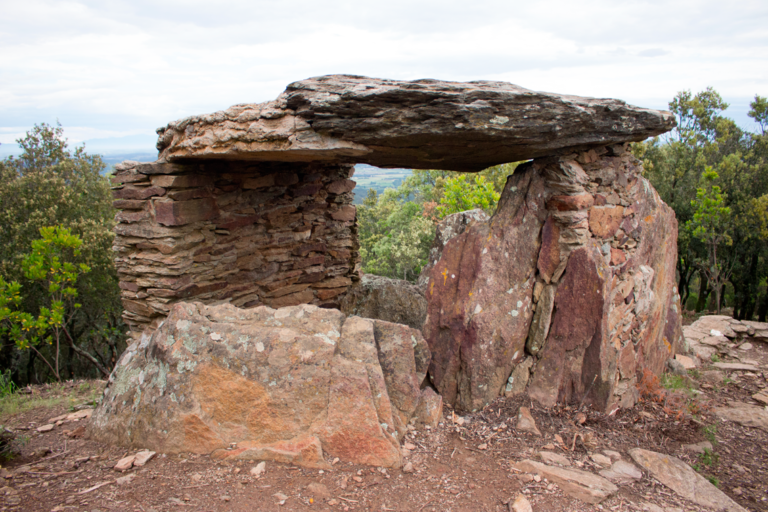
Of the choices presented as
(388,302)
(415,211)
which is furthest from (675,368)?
(415,211)

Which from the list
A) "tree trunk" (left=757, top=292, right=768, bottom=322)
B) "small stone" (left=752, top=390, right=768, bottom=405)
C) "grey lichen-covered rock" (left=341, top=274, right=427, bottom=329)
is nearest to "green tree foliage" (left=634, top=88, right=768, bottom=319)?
"tree trunk" (left=757, top=292, right=768, bottom=322)

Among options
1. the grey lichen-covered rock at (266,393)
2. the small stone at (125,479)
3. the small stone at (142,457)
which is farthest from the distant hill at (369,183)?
the small stone at (125,479)

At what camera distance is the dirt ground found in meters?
3.07

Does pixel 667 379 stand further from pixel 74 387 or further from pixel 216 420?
pixel 74 387

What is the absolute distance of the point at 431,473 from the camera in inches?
136

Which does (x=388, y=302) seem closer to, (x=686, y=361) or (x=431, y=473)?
(x=431, y=473)

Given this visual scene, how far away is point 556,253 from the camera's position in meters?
4.43

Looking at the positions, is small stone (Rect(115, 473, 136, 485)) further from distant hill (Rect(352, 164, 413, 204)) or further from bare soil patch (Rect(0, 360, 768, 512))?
distant hill (Rect(352, 164, 413, 204))

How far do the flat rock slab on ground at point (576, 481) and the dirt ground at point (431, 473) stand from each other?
0.06 metres

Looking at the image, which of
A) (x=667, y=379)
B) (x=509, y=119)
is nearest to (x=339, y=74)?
(x=509, y=119)

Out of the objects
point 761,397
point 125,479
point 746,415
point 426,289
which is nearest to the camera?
point 125,479

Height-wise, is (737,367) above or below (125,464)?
below

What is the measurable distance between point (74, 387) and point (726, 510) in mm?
7059

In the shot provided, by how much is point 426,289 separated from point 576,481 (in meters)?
2.12
